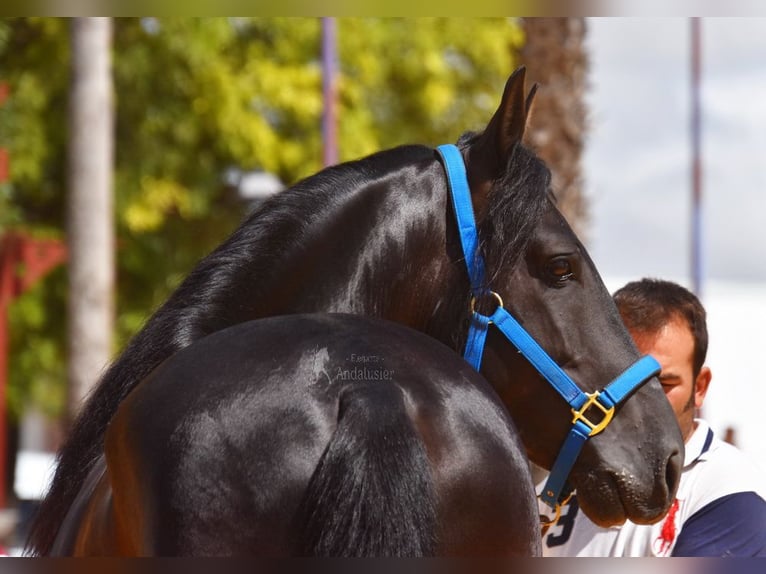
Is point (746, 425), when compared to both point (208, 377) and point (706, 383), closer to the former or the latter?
point (706, 383)

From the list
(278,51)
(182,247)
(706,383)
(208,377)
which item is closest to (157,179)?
(182,247)

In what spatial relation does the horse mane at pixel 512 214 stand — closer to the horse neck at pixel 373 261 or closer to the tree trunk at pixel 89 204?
the horse neck at pixel 373 261

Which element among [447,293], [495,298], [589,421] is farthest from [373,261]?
[589,421]

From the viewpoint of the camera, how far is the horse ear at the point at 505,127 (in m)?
2.66

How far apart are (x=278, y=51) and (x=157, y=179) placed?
6.79ft

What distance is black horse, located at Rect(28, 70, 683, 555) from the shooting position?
8.37 feet

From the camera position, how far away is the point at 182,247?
13.5 meters

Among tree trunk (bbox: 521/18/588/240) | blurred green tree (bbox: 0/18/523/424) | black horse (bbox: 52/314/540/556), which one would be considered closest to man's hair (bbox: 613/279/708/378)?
black horse (bbox: 52/314/540/556)

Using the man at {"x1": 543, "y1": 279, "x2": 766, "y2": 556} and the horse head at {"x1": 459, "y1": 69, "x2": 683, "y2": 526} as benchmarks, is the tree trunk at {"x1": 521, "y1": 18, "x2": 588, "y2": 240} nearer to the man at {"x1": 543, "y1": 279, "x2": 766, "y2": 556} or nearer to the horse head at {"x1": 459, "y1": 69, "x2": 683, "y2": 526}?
the man at {"x1": 543, "y1": 279, "x2": 766, "y2": 556}

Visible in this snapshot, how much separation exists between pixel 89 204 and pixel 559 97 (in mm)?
3894

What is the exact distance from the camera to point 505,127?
2689 mm

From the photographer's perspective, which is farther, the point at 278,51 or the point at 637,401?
the point at 278,51

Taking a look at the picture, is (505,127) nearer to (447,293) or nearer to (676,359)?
(447,293)

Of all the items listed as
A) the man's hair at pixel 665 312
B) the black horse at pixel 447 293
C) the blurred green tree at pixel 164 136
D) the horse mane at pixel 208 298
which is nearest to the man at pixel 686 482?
the man's hair at pixel 665 312
